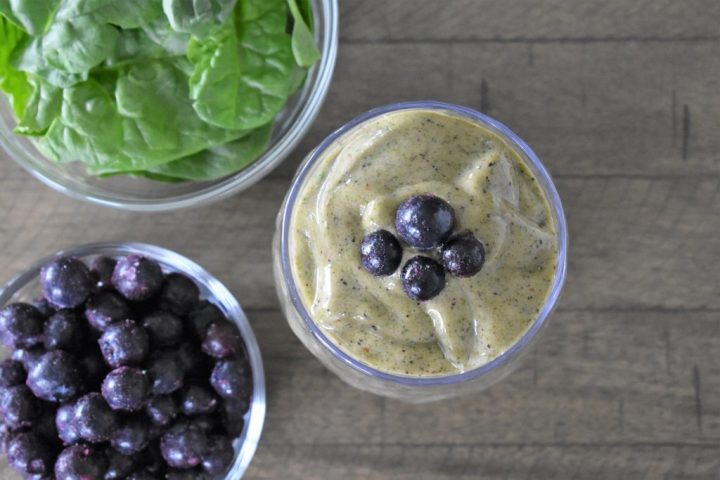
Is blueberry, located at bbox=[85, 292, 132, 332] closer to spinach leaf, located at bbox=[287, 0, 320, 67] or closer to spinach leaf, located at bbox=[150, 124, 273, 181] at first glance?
spinach leaf, located at bbox=[150, 124, 273, 181]

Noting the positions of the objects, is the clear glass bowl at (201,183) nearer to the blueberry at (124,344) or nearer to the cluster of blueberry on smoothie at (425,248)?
the blueberry at (124,344)

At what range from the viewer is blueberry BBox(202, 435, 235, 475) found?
1.17 m

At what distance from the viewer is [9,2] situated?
1.08 m

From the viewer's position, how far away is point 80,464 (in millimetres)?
1109

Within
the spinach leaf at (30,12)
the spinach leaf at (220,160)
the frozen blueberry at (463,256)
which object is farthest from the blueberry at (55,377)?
the frozen blueberry at (463,256)

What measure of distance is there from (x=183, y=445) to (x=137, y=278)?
0.71 ft

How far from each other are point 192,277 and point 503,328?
470 millimetres

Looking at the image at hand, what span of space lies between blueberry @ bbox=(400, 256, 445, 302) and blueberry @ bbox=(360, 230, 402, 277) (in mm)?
16

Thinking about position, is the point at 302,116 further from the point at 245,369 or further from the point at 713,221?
the point at 713,221

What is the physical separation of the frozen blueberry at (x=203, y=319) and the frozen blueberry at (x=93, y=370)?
0.41ft

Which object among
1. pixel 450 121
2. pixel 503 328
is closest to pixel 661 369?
pixel 503 328

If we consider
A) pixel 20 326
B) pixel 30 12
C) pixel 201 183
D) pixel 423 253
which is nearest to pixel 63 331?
pixel 20 326

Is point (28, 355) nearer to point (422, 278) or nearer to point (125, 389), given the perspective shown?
point (125, 389)

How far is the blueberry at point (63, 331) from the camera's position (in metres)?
1.16
